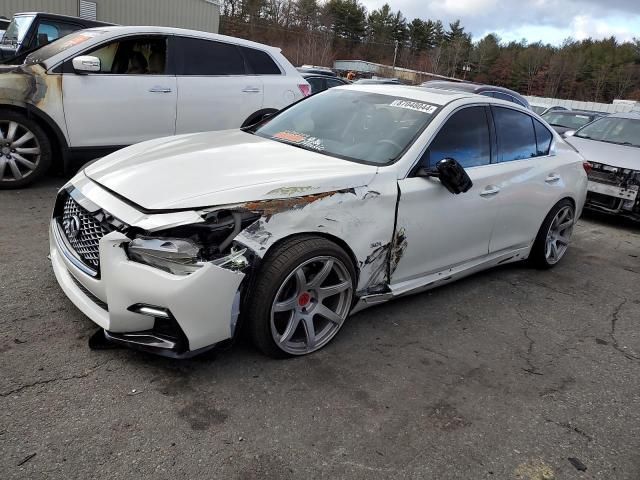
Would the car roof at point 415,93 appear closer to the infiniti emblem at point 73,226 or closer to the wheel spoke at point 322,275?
the wheel spoke at point 322,275

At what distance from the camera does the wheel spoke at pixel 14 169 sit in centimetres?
542

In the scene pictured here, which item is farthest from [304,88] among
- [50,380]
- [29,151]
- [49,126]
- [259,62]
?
[50,380]

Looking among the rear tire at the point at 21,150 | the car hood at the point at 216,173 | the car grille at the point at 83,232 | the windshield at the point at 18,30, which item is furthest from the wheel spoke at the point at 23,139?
the windshield at the point at 18,30

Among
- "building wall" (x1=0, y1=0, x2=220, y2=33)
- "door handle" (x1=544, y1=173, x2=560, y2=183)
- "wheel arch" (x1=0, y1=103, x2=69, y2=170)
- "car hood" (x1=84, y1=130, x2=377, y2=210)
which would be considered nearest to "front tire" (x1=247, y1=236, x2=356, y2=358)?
"car hood" (x1=84, y1=130, x2=377, y2=210)

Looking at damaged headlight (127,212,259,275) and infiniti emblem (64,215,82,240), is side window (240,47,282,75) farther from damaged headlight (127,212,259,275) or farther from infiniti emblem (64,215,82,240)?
damaged headlight (127,212,259,275)

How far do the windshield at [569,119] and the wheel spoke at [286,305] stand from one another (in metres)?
11.8

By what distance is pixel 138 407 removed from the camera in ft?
8.22

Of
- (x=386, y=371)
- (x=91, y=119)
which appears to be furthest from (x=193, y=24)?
(x=386, y=371)

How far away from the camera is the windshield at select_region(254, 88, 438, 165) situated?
3547mm

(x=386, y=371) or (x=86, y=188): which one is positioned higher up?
(x=86, y=188)

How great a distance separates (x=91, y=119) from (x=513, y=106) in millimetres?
4213

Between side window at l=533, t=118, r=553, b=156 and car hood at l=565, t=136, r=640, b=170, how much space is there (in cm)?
286

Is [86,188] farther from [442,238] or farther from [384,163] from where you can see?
[442,238]

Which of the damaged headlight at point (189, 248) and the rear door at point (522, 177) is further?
the rear door at point (522, 177)
